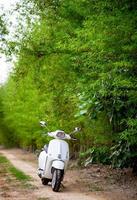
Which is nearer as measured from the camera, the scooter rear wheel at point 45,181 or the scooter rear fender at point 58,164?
the scooter rear fender at point 58,164

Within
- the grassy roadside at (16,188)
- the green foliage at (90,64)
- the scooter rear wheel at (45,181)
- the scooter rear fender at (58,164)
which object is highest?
the green foliage at (90,64)

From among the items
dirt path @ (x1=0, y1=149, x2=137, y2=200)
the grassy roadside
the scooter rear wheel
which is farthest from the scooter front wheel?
the scooter rear wheel

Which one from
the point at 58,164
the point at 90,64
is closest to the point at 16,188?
the point at 58,164

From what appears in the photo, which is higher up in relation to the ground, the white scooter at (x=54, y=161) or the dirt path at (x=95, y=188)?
the white scooter at (x=54, y=161)

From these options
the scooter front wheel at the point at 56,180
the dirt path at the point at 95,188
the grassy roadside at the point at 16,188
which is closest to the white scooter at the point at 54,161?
the scooter front wheel at the point at 56,180

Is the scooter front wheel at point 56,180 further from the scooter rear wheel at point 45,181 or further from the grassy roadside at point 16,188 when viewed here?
the scooter rear wheel at point 45,181

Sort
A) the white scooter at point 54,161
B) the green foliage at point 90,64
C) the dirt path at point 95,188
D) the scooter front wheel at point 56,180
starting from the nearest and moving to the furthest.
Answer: the green foliage at point 90,64 → the dirt path at point 95,188 → the scooter front wheel at point 56,180 → the white scooter at point 54,161

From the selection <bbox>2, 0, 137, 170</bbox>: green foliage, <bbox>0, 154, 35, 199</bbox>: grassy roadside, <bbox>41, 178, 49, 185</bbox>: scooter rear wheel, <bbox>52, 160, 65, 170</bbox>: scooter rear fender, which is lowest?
<bbox>0, 154, 35, 199</bbox>: grassy roadside

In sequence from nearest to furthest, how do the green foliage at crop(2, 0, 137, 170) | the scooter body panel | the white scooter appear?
the green foliage at crop(2, 0, 137, 170) < the white scooter < the scooter body panel

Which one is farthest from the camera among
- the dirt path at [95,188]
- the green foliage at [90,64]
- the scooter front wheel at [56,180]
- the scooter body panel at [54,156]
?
the scooter body panel at [54,156]

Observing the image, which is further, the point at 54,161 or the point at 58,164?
the point at 54,161

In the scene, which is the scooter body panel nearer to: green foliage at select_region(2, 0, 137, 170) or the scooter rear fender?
the scooter rear fender

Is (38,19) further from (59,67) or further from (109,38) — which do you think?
(109,38)

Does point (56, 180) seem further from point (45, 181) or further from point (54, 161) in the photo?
point (45, 181)
